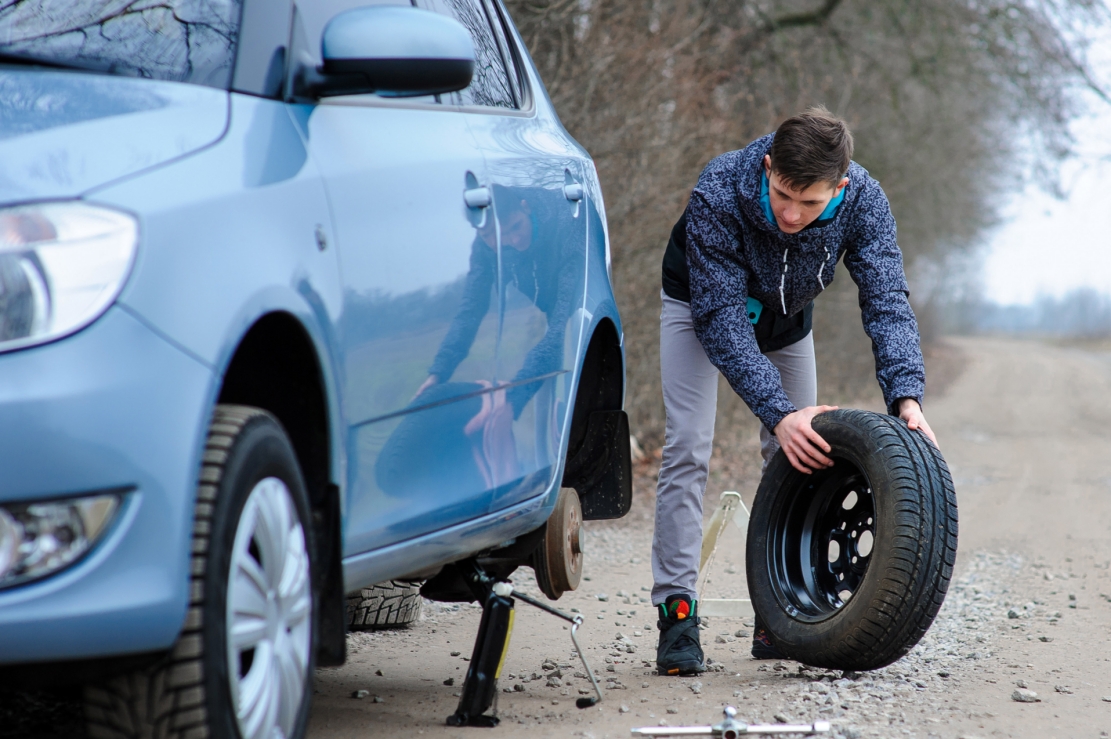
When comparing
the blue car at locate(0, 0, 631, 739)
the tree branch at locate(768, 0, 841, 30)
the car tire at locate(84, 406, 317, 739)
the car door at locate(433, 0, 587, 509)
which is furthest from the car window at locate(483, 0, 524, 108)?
the tree branch at locate(768, 0, 841, 30)

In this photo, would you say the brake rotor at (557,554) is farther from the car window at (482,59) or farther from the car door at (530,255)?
the car window at (482,59)

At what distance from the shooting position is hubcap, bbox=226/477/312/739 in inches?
76.7

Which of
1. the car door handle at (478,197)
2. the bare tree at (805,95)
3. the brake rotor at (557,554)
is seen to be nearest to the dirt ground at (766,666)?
the brake rotor at (557,554)

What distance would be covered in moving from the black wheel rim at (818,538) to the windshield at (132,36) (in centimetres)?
221

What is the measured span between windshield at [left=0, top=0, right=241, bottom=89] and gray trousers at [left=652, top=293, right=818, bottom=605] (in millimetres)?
2022

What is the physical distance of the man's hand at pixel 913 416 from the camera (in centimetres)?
357

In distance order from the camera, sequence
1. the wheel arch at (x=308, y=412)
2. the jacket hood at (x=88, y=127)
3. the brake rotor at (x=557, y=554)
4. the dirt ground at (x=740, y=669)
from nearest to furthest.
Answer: the jacket hood at (x=88, y=127), the wheel arch at (x=308, y=412), the dirt ground at (x=740, y=669), the brake rotor at (x=557, y=554)

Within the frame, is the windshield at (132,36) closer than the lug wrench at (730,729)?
Yes

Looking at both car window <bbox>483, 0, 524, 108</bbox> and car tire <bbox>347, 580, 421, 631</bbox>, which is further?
car tire <bbox>347, 580, 421, 631</bbox>

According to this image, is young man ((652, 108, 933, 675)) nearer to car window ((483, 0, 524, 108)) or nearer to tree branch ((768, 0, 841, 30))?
car window ((483, 0, 524, 108))

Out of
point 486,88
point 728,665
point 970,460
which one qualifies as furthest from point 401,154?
point 970,460

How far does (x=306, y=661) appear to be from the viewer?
2.20 metres

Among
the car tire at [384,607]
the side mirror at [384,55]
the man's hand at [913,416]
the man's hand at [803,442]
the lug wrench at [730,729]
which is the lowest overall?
the car tire at [384,607]

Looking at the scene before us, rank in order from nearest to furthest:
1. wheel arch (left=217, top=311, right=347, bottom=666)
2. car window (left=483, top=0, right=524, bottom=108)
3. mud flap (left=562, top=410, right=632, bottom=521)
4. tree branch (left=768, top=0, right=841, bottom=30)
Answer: wheel arch (left=217, top=311, right=347, bottom=666) < car window (left=483, top=0, right=524, bottom=108) < mud flap (left=562, top=410, right=632, bottom=521) < tree branch (left=768, top=0, right=841, bottom=30)
